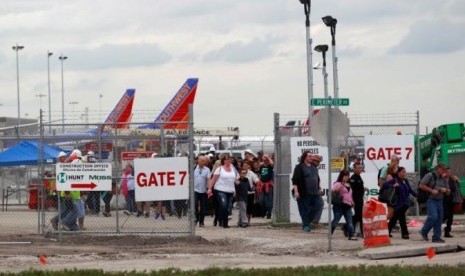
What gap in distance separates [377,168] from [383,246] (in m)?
6.96

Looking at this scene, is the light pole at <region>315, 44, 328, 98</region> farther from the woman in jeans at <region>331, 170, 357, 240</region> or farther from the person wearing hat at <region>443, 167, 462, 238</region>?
the woman in jeans at <region>331, 170, 357, 240</region>

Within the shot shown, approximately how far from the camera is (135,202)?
22578mm

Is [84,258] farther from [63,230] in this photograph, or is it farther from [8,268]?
[63,230]

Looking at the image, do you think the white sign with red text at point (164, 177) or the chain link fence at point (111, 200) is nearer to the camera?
the white sign with red text at point (164, 177)

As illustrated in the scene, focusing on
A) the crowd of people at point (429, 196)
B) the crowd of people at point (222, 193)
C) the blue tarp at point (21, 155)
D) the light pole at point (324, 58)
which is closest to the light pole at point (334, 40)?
the light pole at point (324, 58)

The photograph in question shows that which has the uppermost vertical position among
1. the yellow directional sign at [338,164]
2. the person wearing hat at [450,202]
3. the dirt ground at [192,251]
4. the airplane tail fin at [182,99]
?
the airplane tail fin at [182,99]

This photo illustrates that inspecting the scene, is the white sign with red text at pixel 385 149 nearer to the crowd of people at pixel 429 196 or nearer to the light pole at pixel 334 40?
the crowd of people at pixel 429 196

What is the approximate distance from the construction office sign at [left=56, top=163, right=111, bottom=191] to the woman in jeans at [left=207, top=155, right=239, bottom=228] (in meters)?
4.94

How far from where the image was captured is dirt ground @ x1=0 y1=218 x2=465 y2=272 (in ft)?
59.2

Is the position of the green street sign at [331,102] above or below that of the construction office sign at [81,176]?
above

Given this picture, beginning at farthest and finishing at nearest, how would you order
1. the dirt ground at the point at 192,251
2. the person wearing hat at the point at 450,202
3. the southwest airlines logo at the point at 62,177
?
the person wearing hat at the point at 450,202, the southwest airlines logo at the point at 62,177, the dirt ground at the point at 192,251

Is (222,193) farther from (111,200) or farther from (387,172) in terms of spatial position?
(387,172)

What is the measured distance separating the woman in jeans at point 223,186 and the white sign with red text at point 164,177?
4.79 metres

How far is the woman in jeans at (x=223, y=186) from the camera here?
26.3 m
